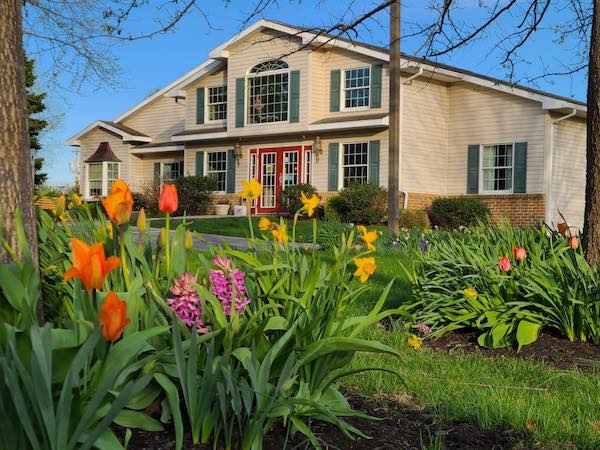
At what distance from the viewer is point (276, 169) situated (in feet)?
78.4

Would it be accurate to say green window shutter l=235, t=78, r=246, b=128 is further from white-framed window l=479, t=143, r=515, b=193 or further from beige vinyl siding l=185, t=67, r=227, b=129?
white-framed window l=479, t=143, r=515, b=193

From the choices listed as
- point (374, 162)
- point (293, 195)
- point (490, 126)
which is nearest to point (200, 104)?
point (293, 195)

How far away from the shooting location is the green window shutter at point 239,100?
936 inches

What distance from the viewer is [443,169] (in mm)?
22719

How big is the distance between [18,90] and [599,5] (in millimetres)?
4270

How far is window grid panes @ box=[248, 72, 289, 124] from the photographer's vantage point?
75.5 feet

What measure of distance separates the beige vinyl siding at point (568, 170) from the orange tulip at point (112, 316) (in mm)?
20379

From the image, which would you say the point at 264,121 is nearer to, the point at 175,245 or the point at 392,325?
the point at 392,325

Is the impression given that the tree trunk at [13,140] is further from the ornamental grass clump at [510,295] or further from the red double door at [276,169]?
the red double door at [276,169]

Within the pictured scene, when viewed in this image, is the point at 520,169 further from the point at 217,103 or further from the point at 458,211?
the point at 217,103

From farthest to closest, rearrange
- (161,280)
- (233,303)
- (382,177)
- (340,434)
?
(382,177) → (161,280) → (340,434) → (233,303)

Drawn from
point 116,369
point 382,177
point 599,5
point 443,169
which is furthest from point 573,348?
point 443,169

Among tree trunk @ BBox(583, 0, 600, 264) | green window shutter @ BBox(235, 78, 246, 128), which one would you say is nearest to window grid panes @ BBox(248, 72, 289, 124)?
green window shutter @ BBox(235, 78, 246, 128)

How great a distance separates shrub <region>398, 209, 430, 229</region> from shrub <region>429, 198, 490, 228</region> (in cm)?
44
